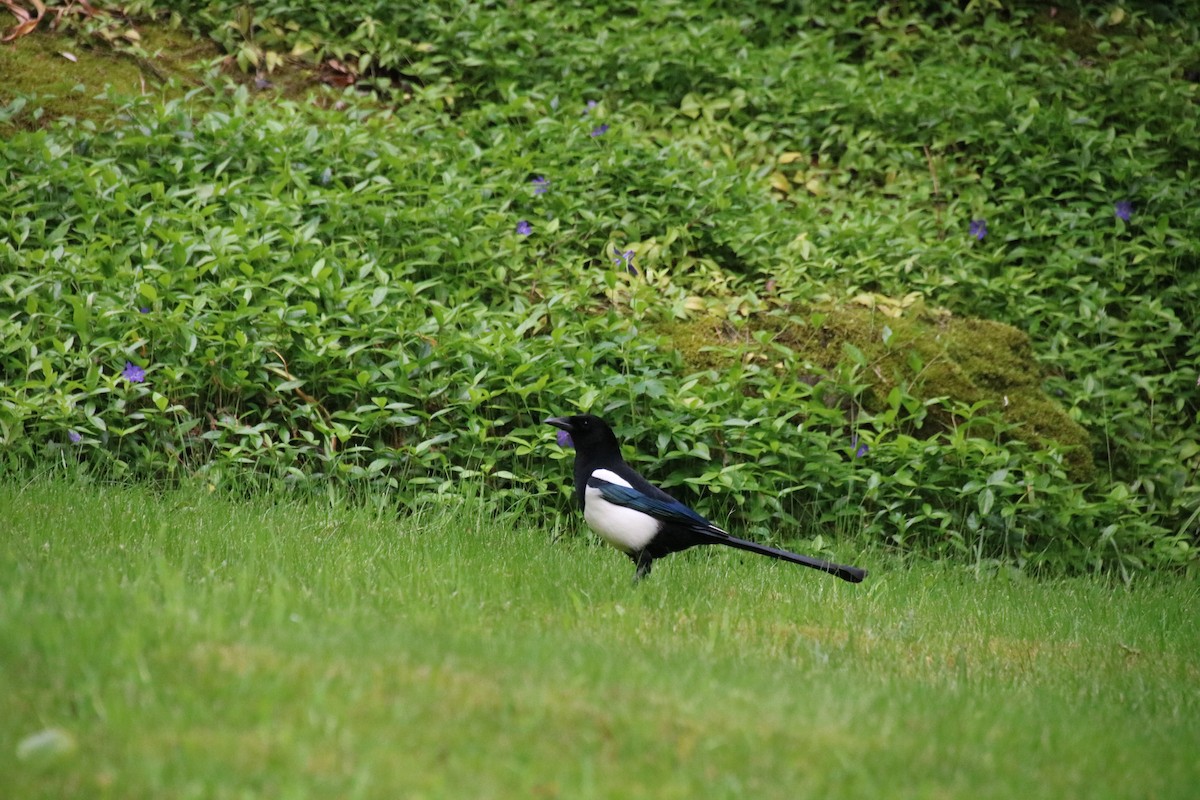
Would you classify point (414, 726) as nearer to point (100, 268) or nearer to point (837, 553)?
point (837, 553)

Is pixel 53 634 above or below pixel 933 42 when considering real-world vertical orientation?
below

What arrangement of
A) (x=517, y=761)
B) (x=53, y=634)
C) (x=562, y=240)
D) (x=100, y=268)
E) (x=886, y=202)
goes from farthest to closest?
(x=886, y=202)
(x=562, y=240)
(x=100, y=268)
(x=53, y=634)
(x=517, y=761)

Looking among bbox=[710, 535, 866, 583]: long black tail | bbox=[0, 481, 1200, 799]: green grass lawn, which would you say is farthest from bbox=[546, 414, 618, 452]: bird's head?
bbox=[710, 535, 866, 583]: long black tail

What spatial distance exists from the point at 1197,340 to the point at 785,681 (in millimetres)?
6407

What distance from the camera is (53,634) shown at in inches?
130

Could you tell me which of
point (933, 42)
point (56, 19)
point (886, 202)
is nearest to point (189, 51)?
point (56, 19)

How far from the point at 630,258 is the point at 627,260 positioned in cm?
8

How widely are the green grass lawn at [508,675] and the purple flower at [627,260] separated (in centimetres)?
281

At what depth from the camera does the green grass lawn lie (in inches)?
114

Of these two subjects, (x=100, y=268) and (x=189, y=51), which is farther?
(x=189, y=51)

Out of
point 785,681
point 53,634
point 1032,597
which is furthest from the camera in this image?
point 1032,597

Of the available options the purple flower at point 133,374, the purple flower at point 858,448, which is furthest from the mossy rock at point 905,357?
the purple flower at point 133,374

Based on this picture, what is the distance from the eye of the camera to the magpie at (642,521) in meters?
5.48

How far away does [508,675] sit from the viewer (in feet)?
11.5
